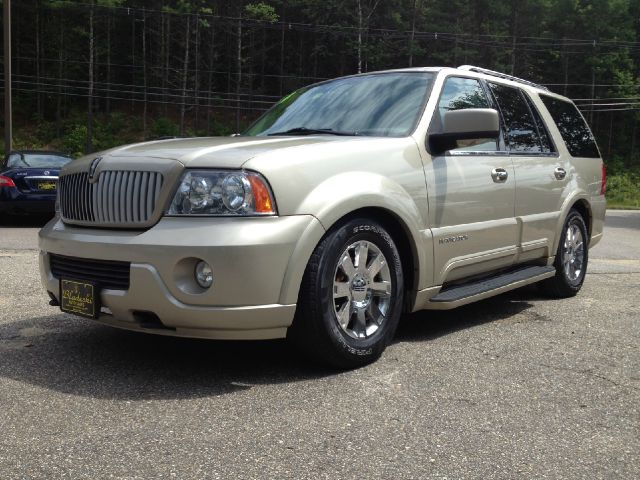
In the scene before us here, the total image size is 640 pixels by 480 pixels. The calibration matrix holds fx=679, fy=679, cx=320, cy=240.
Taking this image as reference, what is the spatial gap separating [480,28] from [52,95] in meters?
34.3

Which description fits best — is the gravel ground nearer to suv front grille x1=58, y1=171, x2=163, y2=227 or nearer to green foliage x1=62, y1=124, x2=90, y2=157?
suv front grille x1=58, y1=171, x2=163, y2=227

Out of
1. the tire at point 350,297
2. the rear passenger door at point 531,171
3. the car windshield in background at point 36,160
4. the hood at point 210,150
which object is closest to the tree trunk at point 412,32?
the car windshield in background at point 36,160

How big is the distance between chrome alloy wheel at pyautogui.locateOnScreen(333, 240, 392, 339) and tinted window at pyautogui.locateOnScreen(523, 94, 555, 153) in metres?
2.40

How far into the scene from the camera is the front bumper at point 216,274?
3.14 m

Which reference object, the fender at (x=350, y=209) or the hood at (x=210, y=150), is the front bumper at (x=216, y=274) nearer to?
the fender at (x=350, y=209)

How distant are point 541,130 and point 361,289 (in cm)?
270

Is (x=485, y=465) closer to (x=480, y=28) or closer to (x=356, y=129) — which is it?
(x=356, y=129)

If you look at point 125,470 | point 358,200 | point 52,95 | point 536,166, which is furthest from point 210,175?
point 52,95

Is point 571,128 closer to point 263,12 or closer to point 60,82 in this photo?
point 263,12

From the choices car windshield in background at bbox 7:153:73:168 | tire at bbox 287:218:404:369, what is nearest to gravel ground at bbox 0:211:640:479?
tire at bbox 287:218:404:369

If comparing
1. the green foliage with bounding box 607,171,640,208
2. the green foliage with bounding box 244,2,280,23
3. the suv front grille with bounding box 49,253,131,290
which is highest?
the green foliage with bounding box 244,2,280,23

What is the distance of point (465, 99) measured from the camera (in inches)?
185

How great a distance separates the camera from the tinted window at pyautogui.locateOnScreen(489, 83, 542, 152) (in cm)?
507

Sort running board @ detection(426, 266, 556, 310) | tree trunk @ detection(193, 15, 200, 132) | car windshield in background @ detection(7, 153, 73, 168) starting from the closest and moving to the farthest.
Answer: running board @ detection(426, 266, 556, 310) < car windshield in background @ detection(7, 153, 73, 168) < tree trunk @ detection(193, 15, 200, 132)
